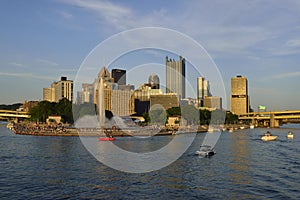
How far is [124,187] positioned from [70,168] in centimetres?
1150

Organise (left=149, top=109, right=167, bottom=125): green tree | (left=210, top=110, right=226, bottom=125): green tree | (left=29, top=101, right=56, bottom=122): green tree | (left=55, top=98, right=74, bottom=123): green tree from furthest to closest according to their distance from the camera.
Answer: (left=210, top=110, right=226, bottom=125): green tree, (left=149, top=109, right=167, bottom=125): green tree, (left=29, top=101, right=56, bottom=122): green tree, (left=55, top=98, right=74, bottom=123): green tree

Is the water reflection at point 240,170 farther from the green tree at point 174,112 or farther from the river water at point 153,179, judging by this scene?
the green tree at point 174,112

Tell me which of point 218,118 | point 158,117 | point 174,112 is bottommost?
point 218,118

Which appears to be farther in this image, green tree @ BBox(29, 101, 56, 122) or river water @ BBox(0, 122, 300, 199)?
green tree @ BBox(29, 101, 56, 122)

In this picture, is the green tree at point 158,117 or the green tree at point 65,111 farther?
the green tree at point 158,117

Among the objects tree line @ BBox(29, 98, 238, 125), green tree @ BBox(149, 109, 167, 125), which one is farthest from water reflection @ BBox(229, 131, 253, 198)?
green tree @ BBox(149, 109, 167, 125)

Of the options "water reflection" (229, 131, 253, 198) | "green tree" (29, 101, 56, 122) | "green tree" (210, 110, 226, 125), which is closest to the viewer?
"water reflection" (229, 131, 253, 198)

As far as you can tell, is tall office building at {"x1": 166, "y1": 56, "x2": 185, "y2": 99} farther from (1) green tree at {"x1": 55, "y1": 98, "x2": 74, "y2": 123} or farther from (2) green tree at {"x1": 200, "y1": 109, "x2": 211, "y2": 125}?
(1) green tree at {"x1": 55, "y1": 98, "x2": 74, "y2": 123}

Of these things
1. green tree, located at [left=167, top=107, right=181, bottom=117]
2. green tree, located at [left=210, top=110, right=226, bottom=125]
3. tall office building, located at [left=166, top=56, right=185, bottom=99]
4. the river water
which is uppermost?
tall office building, located at [left=166, top=56, right=185, bottom=99]

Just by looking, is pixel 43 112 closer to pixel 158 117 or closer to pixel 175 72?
pixel 158 117

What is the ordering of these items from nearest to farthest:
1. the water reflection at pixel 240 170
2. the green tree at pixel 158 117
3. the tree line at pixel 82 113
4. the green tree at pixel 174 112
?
the water reflection at pixel 240 170 → the tree line at pixel 82 113 → the green tree at pixel 158 117 → the green tree at pixel 174 112

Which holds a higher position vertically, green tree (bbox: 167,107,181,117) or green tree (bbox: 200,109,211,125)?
green tree (bbox: 167,107,181,117)

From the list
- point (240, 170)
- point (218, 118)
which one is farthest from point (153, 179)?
point (218, 118)

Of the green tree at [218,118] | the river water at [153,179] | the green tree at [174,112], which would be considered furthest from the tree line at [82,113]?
the river water at [153,179]
